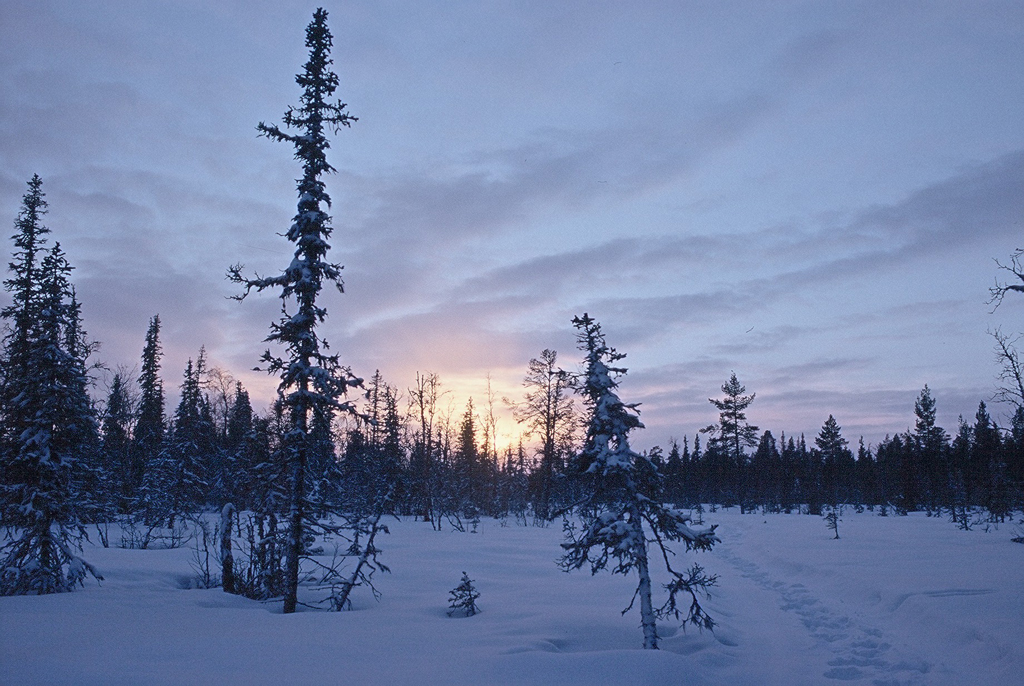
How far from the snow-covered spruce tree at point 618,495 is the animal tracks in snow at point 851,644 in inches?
110

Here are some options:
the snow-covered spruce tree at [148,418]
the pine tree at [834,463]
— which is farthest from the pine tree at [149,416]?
the pine tree at [834,463]

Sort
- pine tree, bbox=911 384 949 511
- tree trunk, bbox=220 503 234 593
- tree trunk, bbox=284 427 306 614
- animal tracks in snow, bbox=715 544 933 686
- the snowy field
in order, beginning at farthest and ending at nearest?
1. pine tree, bbox=911 384 949 511
2. tree trunk, bbox=220 503 234 593
3. tree trunk, bbox=284 427 306 614
4. animal tracks in snow, bbox=715 544 933 686
5. the snowy field

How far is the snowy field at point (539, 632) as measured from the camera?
8.59 metres

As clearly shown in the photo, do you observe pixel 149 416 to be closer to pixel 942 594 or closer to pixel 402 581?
pixel 402 581

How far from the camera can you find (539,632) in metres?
11.7

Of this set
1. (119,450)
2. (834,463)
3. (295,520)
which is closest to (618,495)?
(295,520)

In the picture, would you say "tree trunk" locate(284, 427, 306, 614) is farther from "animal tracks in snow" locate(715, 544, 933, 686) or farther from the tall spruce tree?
the tall spruce tree

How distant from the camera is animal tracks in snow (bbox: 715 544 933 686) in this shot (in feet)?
32.8

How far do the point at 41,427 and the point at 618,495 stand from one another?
59.9 ft

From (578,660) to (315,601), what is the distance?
31.1 ft

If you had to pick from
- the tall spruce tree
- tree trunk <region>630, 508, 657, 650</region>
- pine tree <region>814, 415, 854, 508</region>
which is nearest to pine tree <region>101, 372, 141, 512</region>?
the tall spruce tree

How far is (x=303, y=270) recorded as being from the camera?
14453 mm

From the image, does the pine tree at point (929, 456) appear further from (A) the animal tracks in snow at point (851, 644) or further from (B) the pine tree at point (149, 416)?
(B) the pine tree at point (149, 416)

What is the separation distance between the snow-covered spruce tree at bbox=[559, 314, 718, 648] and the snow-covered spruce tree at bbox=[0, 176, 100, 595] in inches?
602
